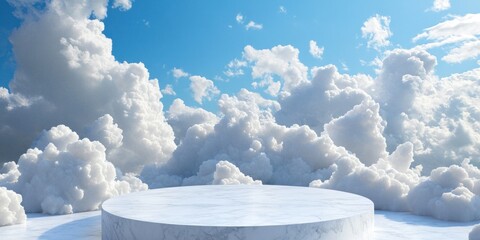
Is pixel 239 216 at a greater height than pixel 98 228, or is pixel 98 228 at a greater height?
pixel 98 228

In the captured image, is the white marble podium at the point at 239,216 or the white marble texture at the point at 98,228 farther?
the white marble texture at the point at 98,228

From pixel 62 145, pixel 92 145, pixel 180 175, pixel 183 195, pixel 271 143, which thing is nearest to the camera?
pixel 183 195

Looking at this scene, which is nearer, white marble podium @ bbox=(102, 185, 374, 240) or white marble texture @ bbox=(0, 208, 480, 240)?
white marble podium @ bbox=(102, 185, 374, 240)

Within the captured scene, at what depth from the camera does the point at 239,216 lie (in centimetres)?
1462

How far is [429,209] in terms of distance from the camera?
22.7 m

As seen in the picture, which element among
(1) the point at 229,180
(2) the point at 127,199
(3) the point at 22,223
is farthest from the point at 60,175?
(1) the point at 229,180

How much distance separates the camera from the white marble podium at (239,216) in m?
13.0

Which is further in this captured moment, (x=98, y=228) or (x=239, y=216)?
(x=98, y=228)

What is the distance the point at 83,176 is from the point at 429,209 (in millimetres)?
18537

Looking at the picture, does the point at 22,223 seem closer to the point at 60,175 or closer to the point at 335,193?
the point at 60,175

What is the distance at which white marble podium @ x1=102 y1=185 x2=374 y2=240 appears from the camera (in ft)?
42.8

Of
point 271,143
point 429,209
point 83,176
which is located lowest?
point 429,209

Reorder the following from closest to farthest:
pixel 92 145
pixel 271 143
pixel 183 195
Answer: pixel 183 195
pixel 92 145
pixel 271 143

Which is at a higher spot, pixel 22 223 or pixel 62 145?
pixel 62 145
